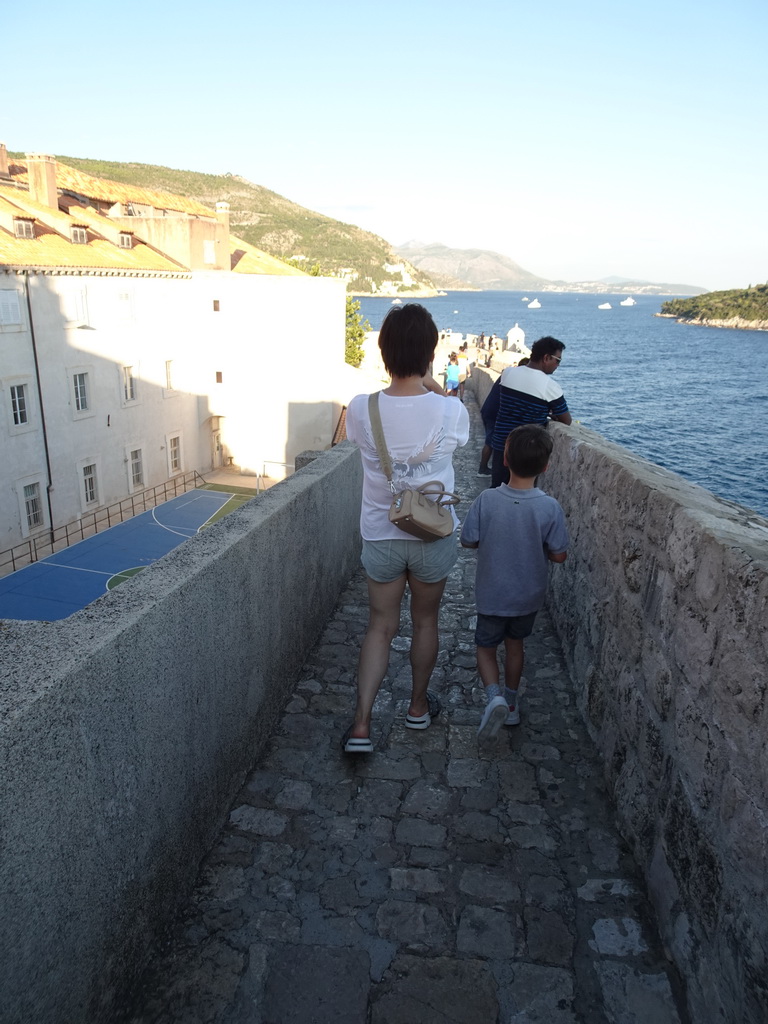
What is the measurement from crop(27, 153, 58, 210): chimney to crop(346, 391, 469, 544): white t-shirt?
3202cm

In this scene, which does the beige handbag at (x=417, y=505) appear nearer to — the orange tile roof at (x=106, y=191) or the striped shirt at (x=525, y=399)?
the striped shirt at (x=525, y=399)

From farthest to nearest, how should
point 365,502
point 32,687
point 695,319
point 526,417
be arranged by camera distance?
point 695,319 < point 526,417 < point 365,502 < point 32,687

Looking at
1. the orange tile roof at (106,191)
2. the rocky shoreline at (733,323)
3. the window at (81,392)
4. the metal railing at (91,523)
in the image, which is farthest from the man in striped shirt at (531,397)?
the rocky shoreline at (733,323)

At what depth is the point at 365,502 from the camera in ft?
10.7

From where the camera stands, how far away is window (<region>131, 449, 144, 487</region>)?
29853 mm

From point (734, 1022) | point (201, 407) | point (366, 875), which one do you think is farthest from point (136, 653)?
point (201, 407)

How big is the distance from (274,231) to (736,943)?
612ft

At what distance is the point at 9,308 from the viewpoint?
22.7 metres

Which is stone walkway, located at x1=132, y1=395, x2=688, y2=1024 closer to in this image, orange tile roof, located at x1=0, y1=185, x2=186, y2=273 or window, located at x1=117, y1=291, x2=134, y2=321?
orange tile roof, located at x1=0, y1=185, x2=186, y2=273

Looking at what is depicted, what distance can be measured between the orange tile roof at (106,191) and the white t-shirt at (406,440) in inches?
1395

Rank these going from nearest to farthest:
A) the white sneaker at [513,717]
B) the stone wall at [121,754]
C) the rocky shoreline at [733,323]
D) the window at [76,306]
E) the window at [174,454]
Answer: the stone wall at [121,754] < the white sneaker at [513,717] < the window at [76,306] < the window at [174,454] < the rocky shoreline at [733,323]

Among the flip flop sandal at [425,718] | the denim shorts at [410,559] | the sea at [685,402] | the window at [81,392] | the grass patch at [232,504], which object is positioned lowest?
the grass patch at [232,504]

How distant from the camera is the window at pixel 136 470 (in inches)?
1175

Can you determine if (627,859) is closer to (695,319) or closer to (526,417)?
(526,417)
